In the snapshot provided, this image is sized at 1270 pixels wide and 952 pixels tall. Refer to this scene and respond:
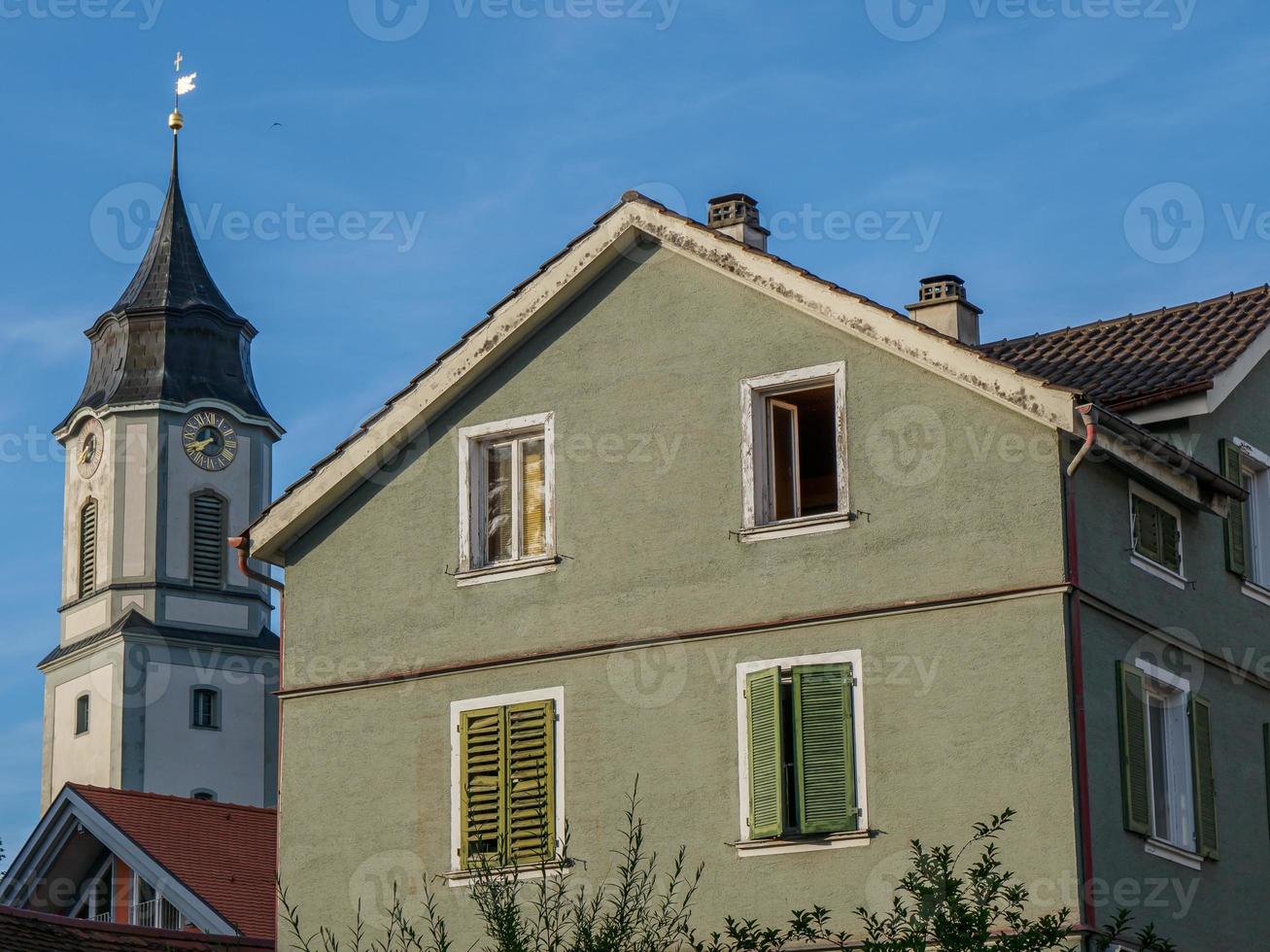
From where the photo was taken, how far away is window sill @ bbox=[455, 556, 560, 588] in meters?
27.5

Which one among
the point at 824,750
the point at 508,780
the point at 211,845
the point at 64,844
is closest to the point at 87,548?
the point at 64,844

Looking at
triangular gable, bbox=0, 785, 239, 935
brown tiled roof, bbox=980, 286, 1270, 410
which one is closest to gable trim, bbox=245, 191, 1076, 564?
brown tiled roof, bbox=980, 286, 1270, 410

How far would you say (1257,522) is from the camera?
29.0 metres

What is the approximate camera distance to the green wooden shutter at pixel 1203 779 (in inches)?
1032

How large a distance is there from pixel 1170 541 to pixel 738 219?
6138mm

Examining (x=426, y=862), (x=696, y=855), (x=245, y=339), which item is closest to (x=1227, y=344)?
(x=696, y=855)

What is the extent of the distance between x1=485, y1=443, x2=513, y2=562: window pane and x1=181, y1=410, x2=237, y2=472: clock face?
5092 centimetres

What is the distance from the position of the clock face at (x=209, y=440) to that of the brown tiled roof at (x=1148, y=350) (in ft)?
162

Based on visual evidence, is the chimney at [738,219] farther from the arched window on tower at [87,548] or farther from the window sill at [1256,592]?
the arched window on tower at [87,548]

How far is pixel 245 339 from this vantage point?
269 feet

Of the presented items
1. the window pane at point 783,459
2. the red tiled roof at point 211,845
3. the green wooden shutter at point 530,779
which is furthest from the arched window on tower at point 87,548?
the window pane at point 783,459

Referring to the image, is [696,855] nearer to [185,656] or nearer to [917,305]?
[917,305]

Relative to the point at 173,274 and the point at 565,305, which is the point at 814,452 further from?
the point at 173,274

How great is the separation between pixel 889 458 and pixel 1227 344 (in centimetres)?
477
